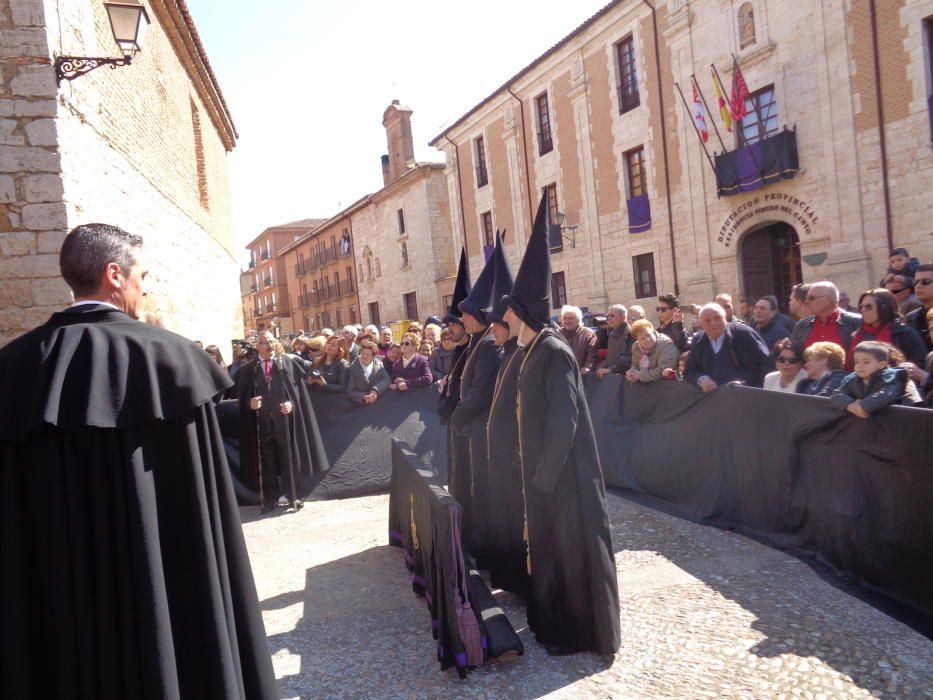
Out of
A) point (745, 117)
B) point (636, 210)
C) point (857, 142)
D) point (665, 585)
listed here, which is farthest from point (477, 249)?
point (665, 585)

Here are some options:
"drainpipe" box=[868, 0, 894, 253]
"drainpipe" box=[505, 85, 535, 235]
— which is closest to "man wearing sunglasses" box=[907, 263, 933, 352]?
"drainpipe" box=[868, 0, 894, 253]

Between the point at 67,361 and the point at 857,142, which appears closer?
the point at 67,361

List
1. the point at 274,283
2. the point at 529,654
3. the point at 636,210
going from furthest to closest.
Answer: the point at 274,283
the point at 636,210
the point at 529,654

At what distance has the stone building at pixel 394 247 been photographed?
31.6 m

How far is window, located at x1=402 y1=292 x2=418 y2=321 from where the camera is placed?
34.1 meters

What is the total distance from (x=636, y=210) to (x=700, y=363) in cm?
1398

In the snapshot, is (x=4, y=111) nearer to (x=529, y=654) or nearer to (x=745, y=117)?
(x=529, y=654)

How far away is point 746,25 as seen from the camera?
51.8 feet

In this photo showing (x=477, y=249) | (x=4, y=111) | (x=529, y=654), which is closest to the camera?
(x=529, y=654)

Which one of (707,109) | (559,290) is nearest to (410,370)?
(707,109)

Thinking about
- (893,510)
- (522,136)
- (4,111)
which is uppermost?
(522,136)

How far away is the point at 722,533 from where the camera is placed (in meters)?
5.33

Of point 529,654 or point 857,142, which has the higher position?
point 857,142

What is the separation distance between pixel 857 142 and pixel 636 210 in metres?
6.47
